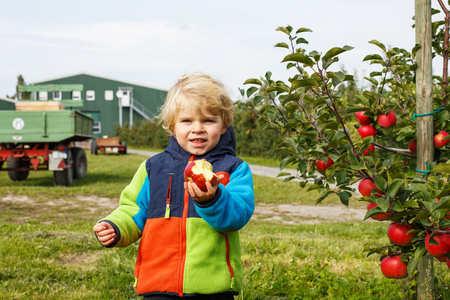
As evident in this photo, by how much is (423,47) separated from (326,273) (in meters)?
1.71

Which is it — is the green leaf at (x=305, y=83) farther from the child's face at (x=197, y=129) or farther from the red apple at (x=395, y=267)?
the red apple at (x=395, y=267)

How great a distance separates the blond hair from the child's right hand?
20.8 inches

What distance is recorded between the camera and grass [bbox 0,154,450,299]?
2979 mm

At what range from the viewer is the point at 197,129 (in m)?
1.93

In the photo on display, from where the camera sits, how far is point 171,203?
76.3 inches

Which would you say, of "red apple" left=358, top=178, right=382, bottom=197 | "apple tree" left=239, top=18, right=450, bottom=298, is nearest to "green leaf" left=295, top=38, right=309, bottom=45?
"apple tree" left=239, top=18, right=450, bottom=298

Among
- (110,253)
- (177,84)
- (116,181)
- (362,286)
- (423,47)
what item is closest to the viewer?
(177,84)

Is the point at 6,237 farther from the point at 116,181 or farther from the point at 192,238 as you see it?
the point at 116,181

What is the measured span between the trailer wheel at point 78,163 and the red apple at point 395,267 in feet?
30.7

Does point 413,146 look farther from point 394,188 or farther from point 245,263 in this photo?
point 245,263

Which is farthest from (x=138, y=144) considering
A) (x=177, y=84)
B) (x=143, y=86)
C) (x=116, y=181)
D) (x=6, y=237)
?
(x=177, y=84)

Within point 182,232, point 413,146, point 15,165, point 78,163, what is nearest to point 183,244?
point 182,232

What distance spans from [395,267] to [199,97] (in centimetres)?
129

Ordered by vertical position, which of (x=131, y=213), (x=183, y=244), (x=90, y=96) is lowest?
(x=183, y=244)
